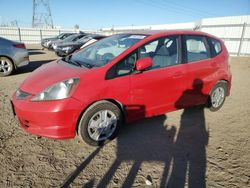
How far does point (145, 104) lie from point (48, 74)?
5.29 feet

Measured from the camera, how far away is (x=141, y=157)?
311 centimetres

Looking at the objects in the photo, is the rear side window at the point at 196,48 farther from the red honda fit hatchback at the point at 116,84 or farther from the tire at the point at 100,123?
the tire at the point at 100,123

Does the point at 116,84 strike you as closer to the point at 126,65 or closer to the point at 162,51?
the point at 126,65

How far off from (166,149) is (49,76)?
2.08m

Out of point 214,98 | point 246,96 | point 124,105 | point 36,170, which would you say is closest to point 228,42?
point 246,96

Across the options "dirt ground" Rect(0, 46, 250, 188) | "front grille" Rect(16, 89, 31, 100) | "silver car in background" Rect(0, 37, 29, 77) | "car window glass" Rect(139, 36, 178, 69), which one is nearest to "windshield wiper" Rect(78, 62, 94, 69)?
"car window glass" Rect(139, 36, 178, 69)

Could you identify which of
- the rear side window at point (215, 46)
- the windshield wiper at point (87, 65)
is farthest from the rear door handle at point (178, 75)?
the windshield wiper at point (87, 65)

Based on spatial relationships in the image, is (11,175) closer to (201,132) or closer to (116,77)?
(116,77)

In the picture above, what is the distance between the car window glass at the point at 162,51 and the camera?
3650 mm

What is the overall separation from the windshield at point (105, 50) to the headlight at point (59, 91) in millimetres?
563

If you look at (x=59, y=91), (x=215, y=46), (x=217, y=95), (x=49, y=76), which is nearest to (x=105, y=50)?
(x=49, y=76)

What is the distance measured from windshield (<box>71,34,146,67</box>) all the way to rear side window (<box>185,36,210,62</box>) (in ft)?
3.13

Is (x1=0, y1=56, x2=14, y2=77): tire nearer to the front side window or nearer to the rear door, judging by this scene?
the front side window

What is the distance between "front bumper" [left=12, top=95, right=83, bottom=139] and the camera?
2893 mm
